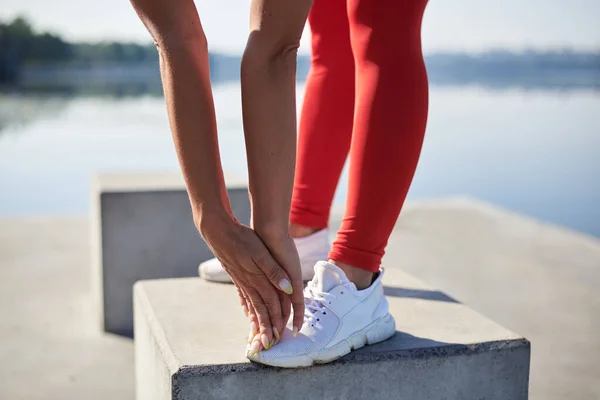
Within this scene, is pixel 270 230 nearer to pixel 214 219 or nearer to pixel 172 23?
pixel 214 219

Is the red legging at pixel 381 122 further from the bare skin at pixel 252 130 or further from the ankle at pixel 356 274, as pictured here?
the bare skin at pixel 252 130

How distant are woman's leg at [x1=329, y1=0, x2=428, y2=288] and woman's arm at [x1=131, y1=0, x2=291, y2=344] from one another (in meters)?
0.17

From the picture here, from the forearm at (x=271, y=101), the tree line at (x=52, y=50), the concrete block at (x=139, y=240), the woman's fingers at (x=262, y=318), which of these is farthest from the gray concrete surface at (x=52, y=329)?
the tree line at (x=52, y=50)

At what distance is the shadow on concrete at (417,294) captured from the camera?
1.40 m

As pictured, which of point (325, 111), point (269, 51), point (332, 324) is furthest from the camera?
point (325, 111)

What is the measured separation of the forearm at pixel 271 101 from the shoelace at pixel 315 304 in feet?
0.50

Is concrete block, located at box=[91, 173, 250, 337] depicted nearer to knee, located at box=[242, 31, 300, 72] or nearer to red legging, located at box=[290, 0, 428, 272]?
red legging, located at box=[290, 0, 428, 272]

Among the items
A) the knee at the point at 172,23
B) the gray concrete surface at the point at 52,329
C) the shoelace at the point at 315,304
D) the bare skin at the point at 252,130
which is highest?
the knee at the point at 172,23

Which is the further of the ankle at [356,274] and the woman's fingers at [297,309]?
the ankle at [356,274]

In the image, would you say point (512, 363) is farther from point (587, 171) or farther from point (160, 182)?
point (587, 171)

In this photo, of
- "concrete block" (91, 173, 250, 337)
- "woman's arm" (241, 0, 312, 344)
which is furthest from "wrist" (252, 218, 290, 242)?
"concrete block" (91, 173, 250, 337)

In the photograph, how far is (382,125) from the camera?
1091 millimetres

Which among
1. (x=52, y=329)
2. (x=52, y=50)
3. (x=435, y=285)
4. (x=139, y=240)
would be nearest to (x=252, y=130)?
(x=139, y=240)

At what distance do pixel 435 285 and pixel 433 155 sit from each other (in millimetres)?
4483
